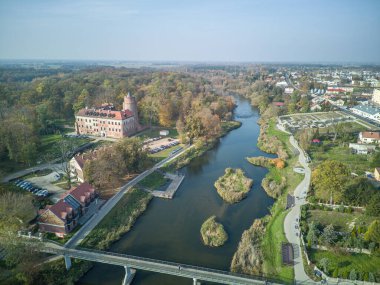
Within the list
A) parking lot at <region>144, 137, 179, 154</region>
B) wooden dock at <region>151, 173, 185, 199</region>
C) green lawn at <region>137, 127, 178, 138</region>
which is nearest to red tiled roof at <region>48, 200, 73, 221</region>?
wooden dock at <region>151, 173, 185, 199</region>

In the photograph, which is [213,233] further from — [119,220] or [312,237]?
[119,220]

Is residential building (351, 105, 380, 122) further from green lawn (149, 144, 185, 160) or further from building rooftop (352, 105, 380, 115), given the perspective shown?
green lawn (149, 144, 185, 160)

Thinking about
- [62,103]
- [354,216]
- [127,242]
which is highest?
[62,103]

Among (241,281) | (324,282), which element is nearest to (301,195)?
(324,282)

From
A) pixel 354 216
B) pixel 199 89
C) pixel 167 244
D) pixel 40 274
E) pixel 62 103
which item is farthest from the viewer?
pixel 199 89

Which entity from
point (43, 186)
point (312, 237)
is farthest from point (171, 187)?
point (312, 237)

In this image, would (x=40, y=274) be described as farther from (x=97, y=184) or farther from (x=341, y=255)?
(x=341, y=255)
